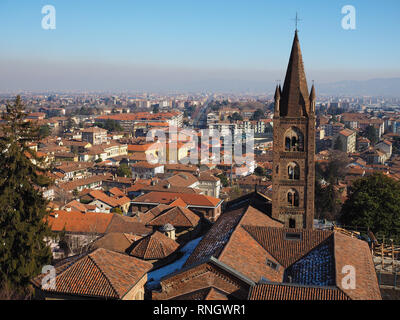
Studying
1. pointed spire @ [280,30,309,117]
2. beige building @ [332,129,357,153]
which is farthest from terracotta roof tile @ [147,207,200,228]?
beige building @ [332,129,357,153]

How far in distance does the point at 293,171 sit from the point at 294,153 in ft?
2.97

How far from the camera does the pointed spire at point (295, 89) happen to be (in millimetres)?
19562

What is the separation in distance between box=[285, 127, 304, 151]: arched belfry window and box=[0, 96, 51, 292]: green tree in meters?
11.0

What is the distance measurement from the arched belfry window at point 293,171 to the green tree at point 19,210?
11.0 m

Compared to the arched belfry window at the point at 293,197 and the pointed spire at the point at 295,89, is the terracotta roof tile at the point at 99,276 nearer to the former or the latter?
the arched belfry window at the point at 293,197

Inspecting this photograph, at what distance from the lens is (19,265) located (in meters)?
14.3

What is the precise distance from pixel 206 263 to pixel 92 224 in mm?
16959

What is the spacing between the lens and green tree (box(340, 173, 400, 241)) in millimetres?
24219

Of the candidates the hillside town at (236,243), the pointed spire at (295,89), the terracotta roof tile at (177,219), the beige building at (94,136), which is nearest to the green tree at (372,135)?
the beige building at (94,136)

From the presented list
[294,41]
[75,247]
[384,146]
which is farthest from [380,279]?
[384,146]

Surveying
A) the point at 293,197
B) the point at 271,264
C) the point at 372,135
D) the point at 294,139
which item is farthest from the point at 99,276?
the point at 372,135

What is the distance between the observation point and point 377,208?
80.9ft

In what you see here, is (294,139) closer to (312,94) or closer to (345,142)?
(312,94)
